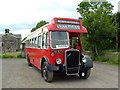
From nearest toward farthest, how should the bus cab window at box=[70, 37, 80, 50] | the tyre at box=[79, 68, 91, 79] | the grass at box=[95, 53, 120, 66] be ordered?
the tyre at box=[79, 68, 91, 79] < the bus cab window at box=[70, 37, 80, 50] < the grass at box=[95, 53, 120, 66]

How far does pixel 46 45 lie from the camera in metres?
12.8

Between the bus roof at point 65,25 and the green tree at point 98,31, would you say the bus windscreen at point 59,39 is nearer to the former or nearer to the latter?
the bus roof at point 65,25

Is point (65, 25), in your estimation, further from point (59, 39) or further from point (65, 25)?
point (59, 39)

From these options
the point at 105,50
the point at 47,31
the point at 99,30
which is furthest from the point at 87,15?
the point at 47,31

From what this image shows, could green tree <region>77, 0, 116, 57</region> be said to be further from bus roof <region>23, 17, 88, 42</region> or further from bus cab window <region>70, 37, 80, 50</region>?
bus roof <region>23, 17, 88, 42</region>

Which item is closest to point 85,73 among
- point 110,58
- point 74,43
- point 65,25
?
point 74,43

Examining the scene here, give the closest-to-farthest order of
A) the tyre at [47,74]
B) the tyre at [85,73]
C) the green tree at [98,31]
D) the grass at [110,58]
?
the tyre at [47,74] < the tyre at [85,73] < the grass at [110,58] < the green tree at [98,31]

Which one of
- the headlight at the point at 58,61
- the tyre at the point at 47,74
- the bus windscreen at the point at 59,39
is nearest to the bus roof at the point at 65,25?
the bus windscreen at the point at 59,39

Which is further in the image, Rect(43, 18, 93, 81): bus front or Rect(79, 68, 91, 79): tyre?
Rect(79, 68, 91, 79): tyre

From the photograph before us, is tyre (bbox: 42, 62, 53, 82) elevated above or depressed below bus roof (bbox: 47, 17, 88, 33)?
below

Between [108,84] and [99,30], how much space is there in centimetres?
1643

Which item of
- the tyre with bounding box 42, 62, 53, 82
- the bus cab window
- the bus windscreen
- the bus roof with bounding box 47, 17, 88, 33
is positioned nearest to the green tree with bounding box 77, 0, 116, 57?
the bus cab window

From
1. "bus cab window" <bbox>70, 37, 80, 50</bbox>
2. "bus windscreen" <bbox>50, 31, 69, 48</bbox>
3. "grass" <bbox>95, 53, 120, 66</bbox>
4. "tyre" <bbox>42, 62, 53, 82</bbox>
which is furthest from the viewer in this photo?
"grass" <bbox>95, 53, 120, 66</bbox>

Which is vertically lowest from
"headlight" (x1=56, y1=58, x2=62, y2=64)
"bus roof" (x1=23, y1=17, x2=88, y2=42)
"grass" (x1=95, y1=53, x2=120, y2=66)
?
"grass" (x1=95, y1=53, x2=120, y2=66)
